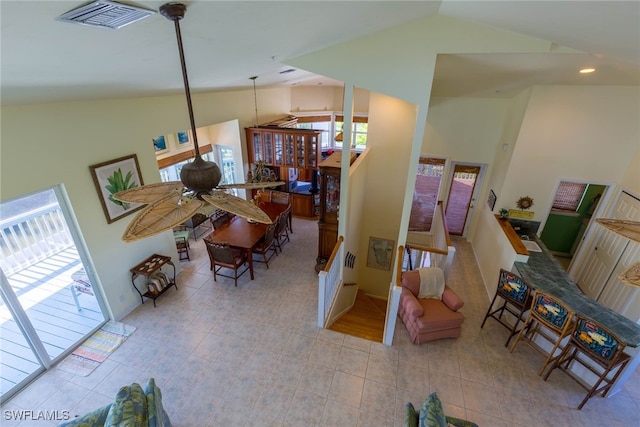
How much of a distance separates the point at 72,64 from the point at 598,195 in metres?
7.89

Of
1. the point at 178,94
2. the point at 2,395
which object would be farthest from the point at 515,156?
the point at 2,395

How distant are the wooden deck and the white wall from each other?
0.43 m

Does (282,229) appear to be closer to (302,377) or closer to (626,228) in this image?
(302,377)

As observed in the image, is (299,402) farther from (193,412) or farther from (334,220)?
(334,220)

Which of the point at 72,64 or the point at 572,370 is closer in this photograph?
the point at 72,64

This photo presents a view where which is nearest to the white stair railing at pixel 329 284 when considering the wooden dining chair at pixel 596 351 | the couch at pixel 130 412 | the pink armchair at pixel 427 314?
the pink armchair at pixel 427 314

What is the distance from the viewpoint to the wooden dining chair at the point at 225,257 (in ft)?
15.3

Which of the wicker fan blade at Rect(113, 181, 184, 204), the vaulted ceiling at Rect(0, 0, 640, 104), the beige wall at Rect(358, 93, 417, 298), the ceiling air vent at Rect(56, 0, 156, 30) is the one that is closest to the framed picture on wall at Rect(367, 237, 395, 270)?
the beige wall at Rect(358, 93, 417, 298)

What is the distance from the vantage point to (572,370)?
139 inches

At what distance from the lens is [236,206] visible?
1.75m

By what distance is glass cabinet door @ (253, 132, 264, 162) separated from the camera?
6799mm

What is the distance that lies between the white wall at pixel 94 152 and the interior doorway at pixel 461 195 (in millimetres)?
5526

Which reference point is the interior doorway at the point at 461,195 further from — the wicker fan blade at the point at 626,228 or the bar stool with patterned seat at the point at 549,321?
the wicker fan blade at the point at 626,228

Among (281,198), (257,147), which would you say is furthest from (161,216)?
(257,147)
